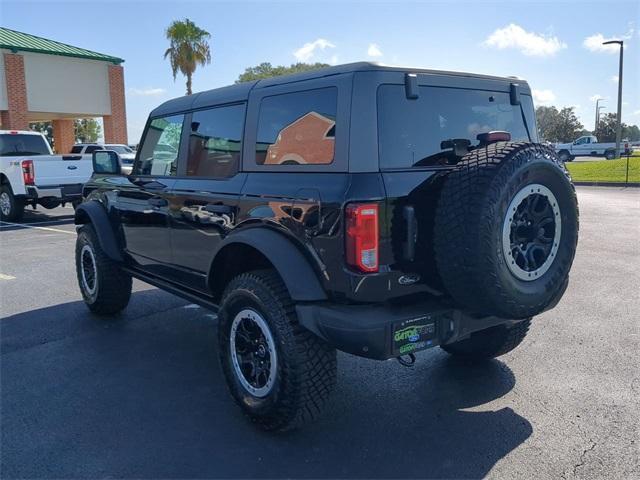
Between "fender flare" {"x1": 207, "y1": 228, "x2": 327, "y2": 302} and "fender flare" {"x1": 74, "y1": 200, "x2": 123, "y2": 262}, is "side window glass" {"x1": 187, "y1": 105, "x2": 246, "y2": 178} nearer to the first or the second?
"fender flare" {"x1": 207, "y1": 228, "x2": 327, "y2": 302}

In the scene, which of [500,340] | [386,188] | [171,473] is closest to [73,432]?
[171,473]

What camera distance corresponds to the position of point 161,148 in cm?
461

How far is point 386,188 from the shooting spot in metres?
2.82

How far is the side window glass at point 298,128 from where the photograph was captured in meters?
3.04

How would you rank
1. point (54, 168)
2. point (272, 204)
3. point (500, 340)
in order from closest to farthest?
point (272, 204) → point (500, 340) → point (54, 168)

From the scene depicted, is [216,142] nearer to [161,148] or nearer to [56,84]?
[161,148]

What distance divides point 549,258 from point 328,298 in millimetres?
1217

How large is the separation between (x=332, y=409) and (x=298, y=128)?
1.75 metres

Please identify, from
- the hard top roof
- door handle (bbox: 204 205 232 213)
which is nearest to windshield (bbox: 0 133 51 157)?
the hard top roof

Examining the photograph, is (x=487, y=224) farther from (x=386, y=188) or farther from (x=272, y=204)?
(x=272, y=204)

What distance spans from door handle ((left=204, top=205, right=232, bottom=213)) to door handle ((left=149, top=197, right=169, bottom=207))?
2.18 feet

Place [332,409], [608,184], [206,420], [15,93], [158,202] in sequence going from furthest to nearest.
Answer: [15,93] → [608,184] → [158,202] → [332,409] → [206,420]

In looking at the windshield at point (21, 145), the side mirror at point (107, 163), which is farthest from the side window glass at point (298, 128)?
the windshield at point (21, 145)

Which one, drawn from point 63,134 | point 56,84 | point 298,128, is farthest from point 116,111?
point 298,128
